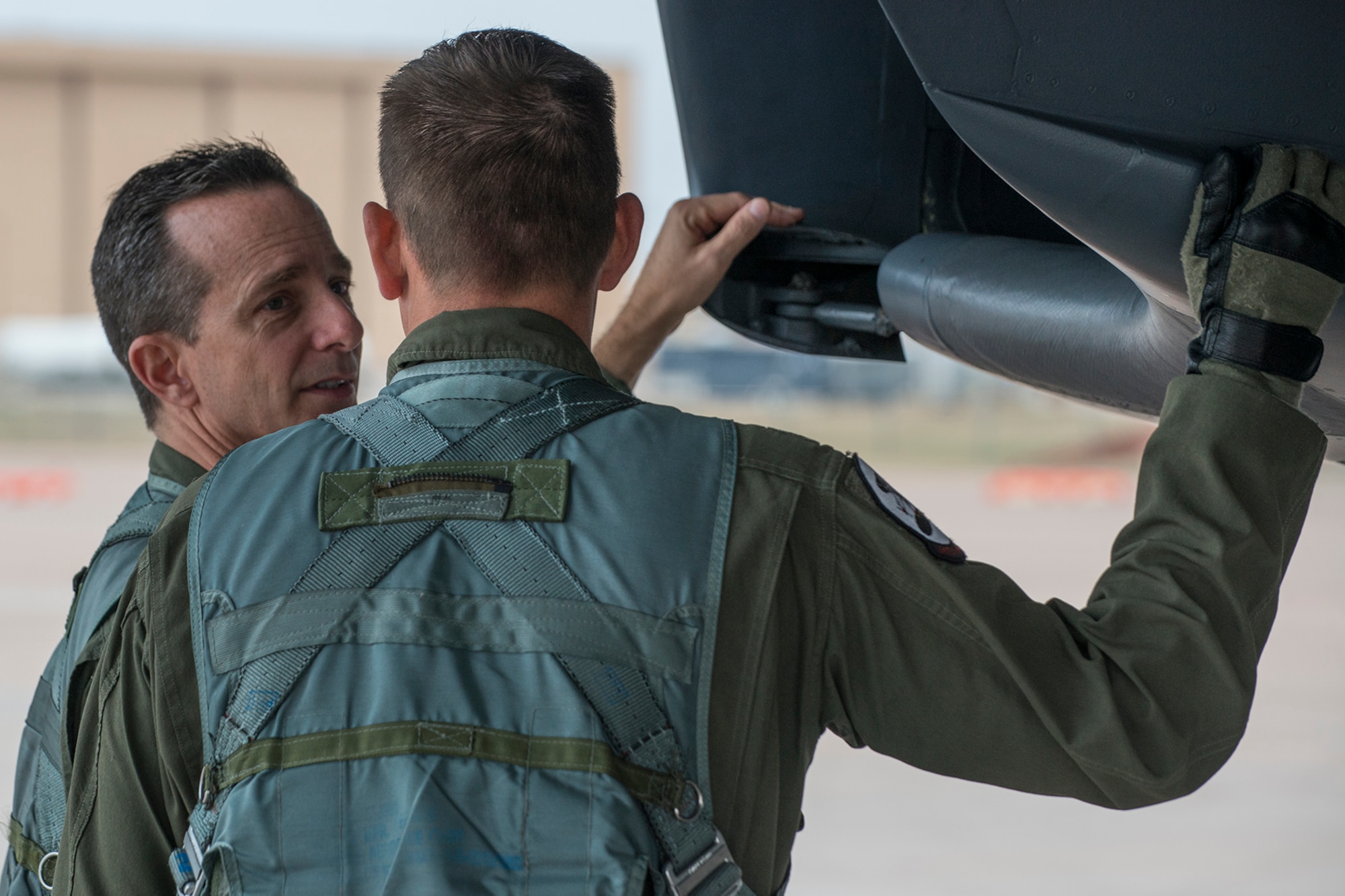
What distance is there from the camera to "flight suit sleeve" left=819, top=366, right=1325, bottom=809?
3.20 feet

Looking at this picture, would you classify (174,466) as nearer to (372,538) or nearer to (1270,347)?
(372,538)

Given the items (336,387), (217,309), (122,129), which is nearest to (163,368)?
(217,309)

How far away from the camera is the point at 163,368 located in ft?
5.24

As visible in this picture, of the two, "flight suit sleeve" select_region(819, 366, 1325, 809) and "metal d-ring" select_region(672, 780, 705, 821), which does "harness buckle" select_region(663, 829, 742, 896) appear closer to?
"metal d-ring" select_region(672, 780, 705, 821)

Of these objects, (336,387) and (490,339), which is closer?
(490,339)

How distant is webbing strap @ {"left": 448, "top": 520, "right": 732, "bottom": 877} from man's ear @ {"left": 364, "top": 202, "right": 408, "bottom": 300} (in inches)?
12.4

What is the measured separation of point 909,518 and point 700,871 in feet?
1.01

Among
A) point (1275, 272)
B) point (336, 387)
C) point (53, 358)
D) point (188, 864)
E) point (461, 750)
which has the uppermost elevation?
point (1275, 272)

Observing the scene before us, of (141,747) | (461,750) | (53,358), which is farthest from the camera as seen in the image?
(53,358)

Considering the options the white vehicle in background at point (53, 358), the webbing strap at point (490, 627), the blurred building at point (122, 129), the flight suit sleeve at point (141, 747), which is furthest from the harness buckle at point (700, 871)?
the white vehicle in background at point (53, 358)

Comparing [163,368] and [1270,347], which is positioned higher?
[1270,347]

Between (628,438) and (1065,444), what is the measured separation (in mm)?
18093

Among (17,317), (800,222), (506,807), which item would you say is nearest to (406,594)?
(506,807)

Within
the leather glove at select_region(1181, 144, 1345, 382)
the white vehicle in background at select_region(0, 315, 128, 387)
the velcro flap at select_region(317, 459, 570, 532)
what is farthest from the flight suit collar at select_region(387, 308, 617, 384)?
the white vehicle in background at select_region(0, 315, 128, 387)
